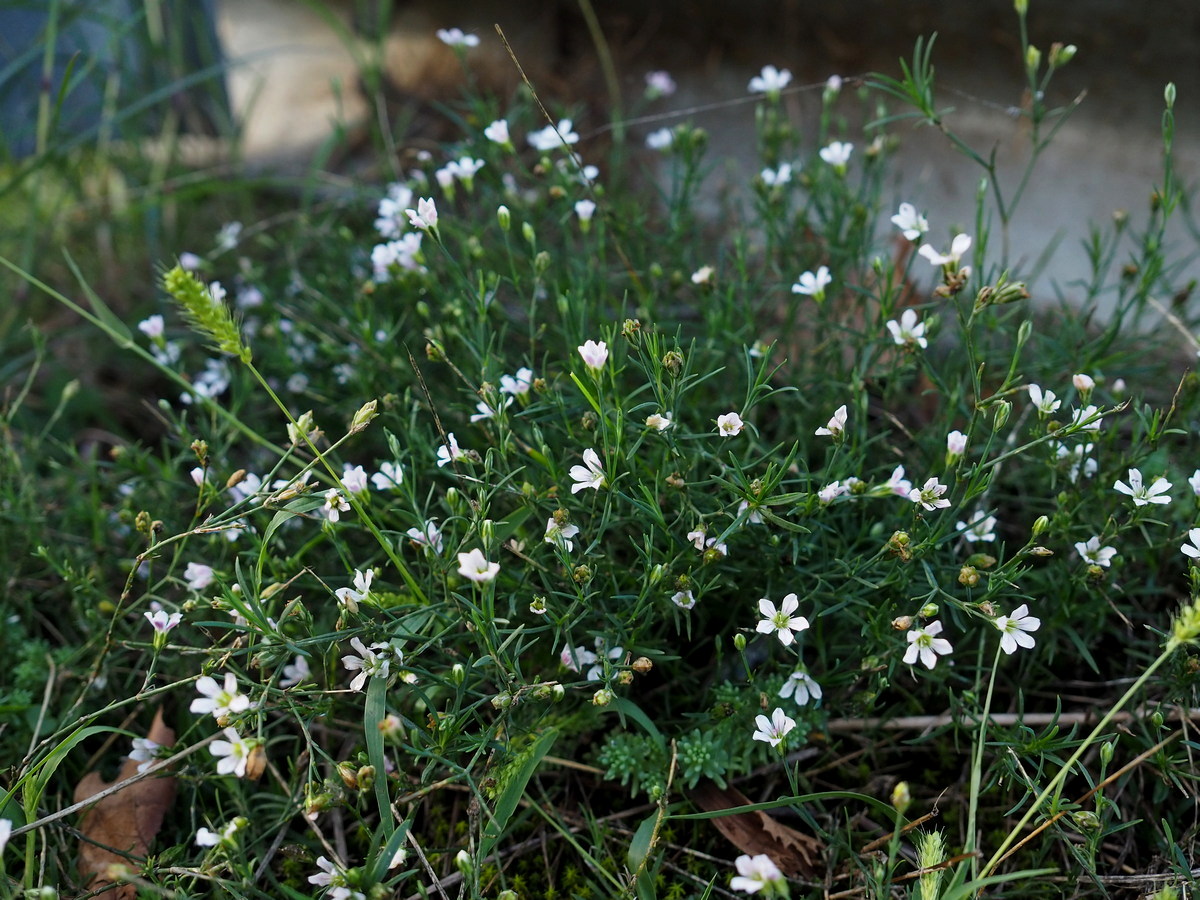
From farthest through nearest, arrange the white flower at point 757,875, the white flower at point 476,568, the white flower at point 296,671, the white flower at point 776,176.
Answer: the white flower at point 776,176 → the white flower at point 296,671 → the white flower at point 476,568 → the white flower at point 757,875

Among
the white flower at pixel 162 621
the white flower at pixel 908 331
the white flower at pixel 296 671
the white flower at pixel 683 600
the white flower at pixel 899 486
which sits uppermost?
the white flower at pixel 908 331

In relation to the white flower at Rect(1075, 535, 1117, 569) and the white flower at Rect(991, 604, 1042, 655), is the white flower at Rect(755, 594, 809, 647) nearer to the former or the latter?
the white flower at Rect(991, 604, 1042, 655)

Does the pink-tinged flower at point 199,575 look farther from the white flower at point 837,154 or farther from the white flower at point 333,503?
the white flower at point 837,154

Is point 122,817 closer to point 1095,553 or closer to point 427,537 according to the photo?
point 427,537

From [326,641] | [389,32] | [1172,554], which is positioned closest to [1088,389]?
[1172,554]

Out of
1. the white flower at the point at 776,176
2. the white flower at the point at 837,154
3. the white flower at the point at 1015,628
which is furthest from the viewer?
the white flower at the point at 776,176

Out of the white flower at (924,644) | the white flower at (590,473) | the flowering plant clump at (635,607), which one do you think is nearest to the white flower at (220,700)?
the flowering plant clump at (635,607)

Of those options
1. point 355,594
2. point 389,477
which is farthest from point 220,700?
point 389,477

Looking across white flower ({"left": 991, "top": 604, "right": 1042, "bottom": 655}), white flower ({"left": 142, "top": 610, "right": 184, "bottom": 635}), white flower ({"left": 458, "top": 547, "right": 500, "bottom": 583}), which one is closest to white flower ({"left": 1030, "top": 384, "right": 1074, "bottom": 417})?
white flower ({"left": 991, "top": 604, "right": 1042, "bottom": 655})
